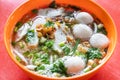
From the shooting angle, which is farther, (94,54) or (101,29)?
(101,29)

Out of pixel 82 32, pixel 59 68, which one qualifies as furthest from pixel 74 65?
pixel 82 32

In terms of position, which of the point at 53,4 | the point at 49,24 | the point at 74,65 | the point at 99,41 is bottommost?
the point at 74,65

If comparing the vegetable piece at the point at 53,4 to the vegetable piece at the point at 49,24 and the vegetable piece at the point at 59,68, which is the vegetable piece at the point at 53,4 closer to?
the vegetable piece at the point at 49,24

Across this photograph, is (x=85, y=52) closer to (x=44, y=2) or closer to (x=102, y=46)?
(x=102, y=46)

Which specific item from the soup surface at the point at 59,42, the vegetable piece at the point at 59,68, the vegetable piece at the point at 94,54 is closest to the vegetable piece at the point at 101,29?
the soup surface at the point at 59,42

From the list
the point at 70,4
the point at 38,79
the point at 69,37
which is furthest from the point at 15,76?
the point at 70,4

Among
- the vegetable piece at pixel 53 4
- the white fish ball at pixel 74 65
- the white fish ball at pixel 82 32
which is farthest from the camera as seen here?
the vegetable piece at pixel 53 4

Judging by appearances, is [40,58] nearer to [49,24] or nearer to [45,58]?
[45,58]

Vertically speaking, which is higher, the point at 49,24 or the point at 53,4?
the point at 53,4
